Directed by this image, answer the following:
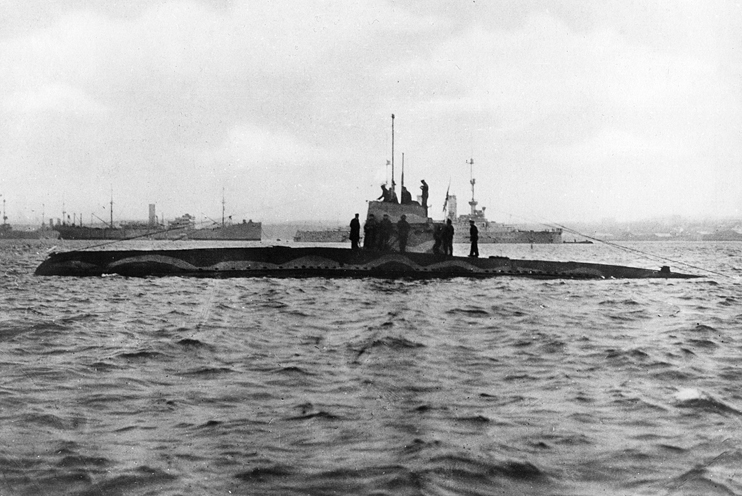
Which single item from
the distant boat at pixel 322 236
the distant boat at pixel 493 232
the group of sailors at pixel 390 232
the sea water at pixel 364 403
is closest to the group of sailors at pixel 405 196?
the group of sailors at pixel 390 232

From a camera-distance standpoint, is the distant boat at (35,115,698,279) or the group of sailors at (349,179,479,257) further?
the group of sailors at (349,179,479,257)

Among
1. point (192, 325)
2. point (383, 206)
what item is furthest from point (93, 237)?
point (192, 325)

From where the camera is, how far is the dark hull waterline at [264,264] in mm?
23234

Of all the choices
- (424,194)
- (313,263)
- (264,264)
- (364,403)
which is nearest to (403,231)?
(424,194)

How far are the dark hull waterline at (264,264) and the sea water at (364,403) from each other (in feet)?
32.0

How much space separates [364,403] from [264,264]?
1778cm

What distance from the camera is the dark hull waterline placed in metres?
23.2

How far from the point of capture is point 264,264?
78.5ft

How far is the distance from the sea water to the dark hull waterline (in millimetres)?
9757

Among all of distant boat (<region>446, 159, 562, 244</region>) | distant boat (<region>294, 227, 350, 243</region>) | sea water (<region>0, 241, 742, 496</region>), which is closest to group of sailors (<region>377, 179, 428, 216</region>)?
sea water (<region>0, 241, 742, 496</region>)

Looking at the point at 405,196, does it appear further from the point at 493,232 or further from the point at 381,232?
the point at 493,232

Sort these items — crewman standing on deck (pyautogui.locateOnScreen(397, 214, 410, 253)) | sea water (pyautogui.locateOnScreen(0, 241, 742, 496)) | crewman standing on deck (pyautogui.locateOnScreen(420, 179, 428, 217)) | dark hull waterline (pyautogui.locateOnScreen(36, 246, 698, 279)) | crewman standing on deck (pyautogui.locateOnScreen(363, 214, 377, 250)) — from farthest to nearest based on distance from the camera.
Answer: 1. crewman standing on deck (pyautogui.locateOnScreen(420, 179, 428, 217))
2. crewman standing on deck (pyautogui.locateOnScreen(363, 214, 377, 250))
3. crewman standing on deck (pyautogui.locateOnScreen(397, 214, 410, 253))
4. dark hull waterline (pyautogui.locateOnScreen(36, 246, 698, 279))
5. sea water (pyautogui.locateOnScreen(0, 241, 742, 496))

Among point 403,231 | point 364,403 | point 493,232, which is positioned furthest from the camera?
point 493,232

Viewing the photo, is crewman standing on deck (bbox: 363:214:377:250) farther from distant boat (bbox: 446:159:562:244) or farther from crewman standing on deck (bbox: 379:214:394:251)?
distant boat (bbox: 446:159:562:244)
